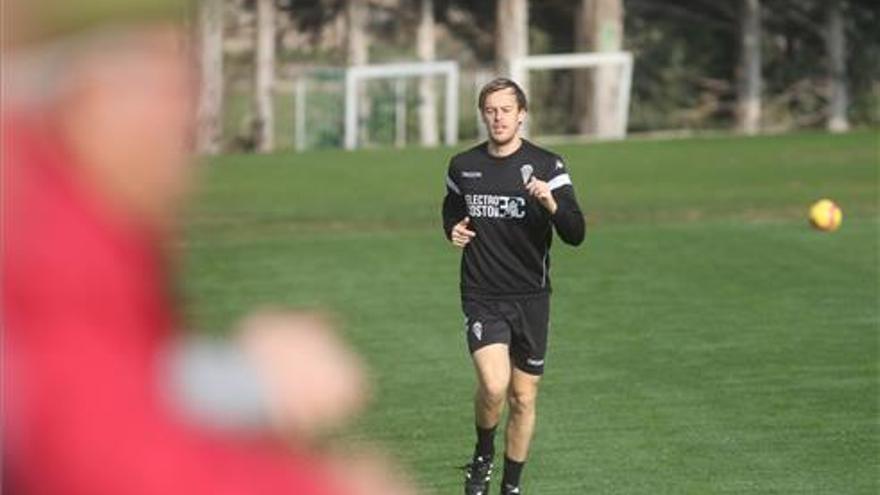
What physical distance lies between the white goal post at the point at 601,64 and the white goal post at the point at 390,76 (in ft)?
4.10

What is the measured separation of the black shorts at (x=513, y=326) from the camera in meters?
11.2

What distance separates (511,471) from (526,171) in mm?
1540

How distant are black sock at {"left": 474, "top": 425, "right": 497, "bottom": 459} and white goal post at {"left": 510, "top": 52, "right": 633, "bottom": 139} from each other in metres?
34.4

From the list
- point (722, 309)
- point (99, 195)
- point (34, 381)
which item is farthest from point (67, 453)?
point (722, 309)

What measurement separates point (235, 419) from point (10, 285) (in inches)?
8.9

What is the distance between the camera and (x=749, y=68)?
1916 inches

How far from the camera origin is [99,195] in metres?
2.02

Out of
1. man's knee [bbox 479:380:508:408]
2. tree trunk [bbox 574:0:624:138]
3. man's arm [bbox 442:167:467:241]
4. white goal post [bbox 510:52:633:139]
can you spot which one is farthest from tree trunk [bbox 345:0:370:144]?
man's knee [bbox 479:380:508:408]

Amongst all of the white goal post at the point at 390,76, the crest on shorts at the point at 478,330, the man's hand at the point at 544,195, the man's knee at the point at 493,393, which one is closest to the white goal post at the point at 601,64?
the white goal post at the point at 390,76

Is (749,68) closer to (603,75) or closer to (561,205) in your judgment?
(603,75)

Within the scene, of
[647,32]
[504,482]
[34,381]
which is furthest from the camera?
[647,32]

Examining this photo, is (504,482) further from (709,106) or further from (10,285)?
(709,106)

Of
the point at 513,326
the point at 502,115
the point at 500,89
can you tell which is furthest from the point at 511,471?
the point at 500,89

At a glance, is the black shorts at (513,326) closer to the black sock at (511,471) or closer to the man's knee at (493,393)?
the man's knee at (493,393)
